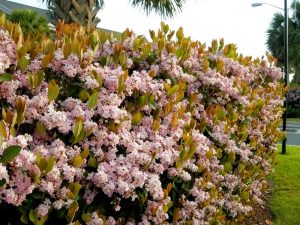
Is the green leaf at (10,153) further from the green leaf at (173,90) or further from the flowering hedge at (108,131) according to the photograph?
the green leaf at (173,90)

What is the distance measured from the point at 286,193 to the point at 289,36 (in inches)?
1448

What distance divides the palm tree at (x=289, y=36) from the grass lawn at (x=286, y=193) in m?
33.1

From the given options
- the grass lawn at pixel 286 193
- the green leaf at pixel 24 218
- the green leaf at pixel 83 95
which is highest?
the green leaf at pixel 83 95

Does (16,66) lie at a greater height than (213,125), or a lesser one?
greater

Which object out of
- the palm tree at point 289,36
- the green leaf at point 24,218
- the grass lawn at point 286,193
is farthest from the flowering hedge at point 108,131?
the palm tree at point 289,36

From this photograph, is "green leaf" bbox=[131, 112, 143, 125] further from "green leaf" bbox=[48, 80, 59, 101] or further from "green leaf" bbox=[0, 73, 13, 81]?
"green leaf" bbox=[0, 73, 13, 81]

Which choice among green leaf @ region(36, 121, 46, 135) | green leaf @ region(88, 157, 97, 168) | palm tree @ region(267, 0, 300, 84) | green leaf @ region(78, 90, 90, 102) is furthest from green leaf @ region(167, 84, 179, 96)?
palm tree @ region(267, 0, 300, 84)

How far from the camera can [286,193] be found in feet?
23.5

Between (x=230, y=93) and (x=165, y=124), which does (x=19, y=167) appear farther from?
(x=230, y=93)

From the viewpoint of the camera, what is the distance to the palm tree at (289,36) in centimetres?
4097

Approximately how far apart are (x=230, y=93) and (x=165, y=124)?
45.4 inches

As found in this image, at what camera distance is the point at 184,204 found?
127 inches

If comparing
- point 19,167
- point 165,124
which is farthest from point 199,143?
point 19,167

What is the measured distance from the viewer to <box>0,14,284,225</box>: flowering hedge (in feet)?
7.11
